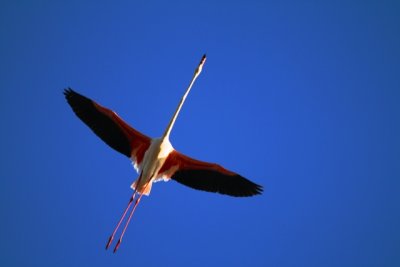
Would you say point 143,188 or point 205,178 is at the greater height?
point 205,178

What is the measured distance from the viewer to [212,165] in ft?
32.9

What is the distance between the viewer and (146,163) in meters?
9.76

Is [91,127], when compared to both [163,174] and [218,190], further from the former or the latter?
[218,190]

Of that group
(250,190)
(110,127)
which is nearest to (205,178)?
(250,190)

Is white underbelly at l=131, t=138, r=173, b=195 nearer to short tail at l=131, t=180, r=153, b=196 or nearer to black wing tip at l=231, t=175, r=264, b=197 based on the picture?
short tail at l=131, t=180, r=153, b=196

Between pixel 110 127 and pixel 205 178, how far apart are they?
9.97 feet

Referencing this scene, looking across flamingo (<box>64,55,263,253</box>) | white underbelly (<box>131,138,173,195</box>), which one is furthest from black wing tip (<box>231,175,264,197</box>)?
white underbelly (<box>131,138,173,195</box>)

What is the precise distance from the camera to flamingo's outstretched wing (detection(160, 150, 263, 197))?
1022cm

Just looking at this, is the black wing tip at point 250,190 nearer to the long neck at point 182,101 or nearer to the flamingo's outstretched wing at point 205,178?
the flamingo's outstretched wing at point 205,178

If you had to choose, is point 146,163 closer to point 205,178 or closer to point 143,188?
point 143,188

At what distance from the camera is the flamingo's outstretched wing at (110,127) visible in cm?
1013

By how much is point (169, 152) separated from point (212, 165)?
1225 millimetres

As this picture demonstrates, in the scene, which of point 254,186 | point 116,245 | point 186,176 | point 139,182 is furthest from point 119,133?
point 254,186

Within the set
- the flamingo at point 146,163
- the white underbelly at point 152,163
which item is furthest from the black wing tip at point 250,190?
the white underbelly at point 152,163
